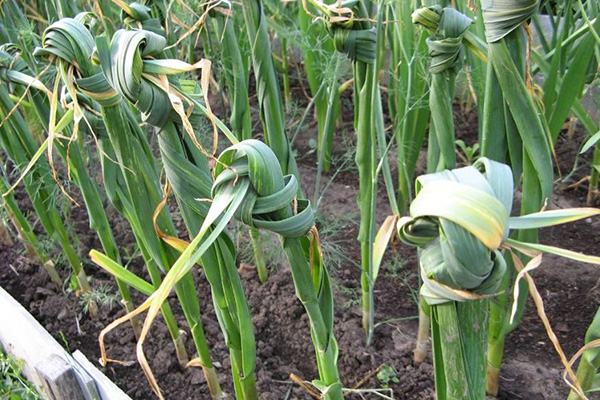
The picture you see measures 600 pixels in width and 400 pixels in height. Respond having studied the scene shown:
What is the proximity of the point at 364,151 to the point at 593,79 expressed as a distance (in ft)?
2.33

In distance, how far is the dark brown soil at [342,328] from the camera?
107 cm

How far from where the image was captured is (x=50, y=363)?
3.23ft

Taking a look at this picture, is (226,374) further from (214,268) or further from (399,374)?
(214,268)

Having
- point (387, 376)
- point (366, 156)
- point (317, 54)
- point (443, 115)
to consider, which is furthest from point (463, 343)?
point (317, 54)

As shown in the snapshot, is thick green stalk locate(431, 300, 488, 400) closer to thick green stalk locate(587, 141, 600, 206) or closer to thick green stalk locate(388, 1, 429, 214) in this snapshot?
thick green stalk locate(388, 1, 429, 214)

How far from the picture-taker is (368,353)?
1119 millimetres

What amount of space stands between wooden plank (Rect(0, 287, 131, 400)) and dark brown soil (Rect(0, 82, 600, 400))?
101 mm

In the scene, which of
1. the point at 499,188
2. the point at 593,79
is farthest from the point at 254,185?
the point at 593,79

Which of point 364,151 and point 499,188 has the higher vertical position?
point 499,188

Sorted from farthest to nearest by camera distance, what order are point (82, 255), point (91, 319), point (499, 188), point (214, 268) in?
1. point (82, 255)
2. point (91, 319)
3. point (214, 268)
4. point (499, 188)

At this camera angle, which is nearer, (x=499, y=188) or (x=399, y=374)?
(x=499, y=188)

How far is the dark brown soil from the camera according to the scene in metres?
1.07

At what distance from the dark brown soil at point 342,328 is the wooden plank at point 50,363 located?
0.10 meters

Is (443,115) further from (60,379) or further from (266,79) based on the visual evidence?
(60,379)
